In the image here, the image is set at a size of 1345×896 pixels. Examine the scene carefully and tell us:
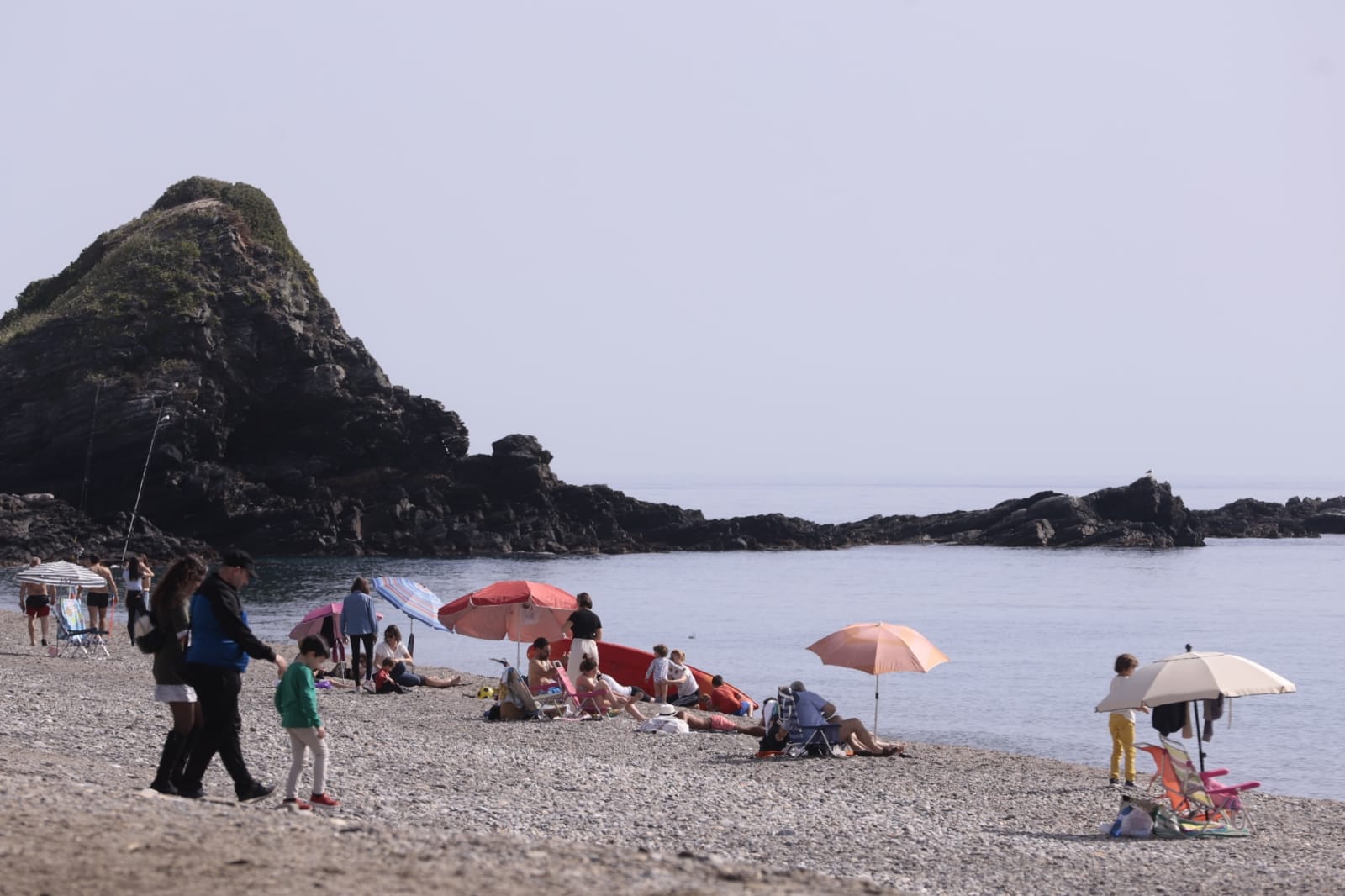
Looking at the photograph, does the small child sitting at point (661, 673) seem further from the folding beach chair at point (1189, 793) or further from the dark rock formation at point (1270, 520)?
the dark rock formation at point (1270, 520)

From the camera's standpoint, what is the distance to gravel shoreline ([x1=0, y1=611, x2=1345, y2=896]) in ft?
23.9

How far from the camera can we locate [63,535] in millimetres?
69250

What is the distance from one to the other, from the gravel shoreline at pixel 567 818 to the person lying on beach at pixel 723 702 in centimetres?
404

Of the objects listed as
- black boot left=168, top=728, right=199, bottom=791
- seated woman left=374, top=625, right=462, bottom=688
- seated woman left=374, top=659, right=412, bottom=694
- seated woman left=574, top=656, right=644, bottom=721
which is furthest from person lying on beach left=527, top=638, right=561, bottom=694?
black boot left=168, top=728, right=199, bottom=791

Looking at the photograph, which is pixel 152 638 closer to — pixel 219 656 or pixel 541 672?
pixel 219 656

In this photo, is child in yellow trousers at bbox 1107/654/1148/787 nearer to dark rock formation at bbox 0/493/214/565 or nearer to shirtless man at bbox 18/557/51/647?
shirtless man at bbox 18/557/51/647

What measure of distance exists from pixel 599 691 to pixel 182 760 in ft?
33.7

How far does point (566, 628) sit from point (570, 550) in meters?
64.0

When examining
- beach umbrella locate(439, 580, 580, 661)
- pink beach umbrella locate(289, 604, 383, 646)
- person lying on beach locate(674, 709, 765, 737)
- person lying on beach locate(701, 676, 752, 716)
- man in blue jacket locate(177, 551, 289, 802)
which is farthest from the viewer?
pink beach umbrella locate(289, 604, 383, 646)

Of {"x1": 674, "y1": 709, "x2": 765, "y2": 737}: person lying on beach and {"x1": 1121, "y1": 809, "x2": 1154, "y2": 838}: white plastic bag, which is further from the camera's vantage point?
{"x1": 674, "y1": 709, "x2": 765, "y2": 737}: person lying on beach

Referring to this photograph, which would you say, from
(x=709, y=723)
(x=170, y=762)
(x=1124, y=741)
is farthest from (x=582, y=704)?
(x=170, y=762)

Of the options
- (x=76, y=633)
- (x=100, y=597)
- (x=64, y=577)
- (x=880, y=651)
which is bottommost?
(x=76, y=633)

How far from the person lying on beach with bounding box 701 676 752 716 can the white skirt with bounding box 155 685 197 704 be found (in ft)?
45.9

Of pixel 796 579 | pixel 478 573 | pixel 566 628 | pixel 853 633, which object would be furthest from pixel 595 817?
pixel 796 579
